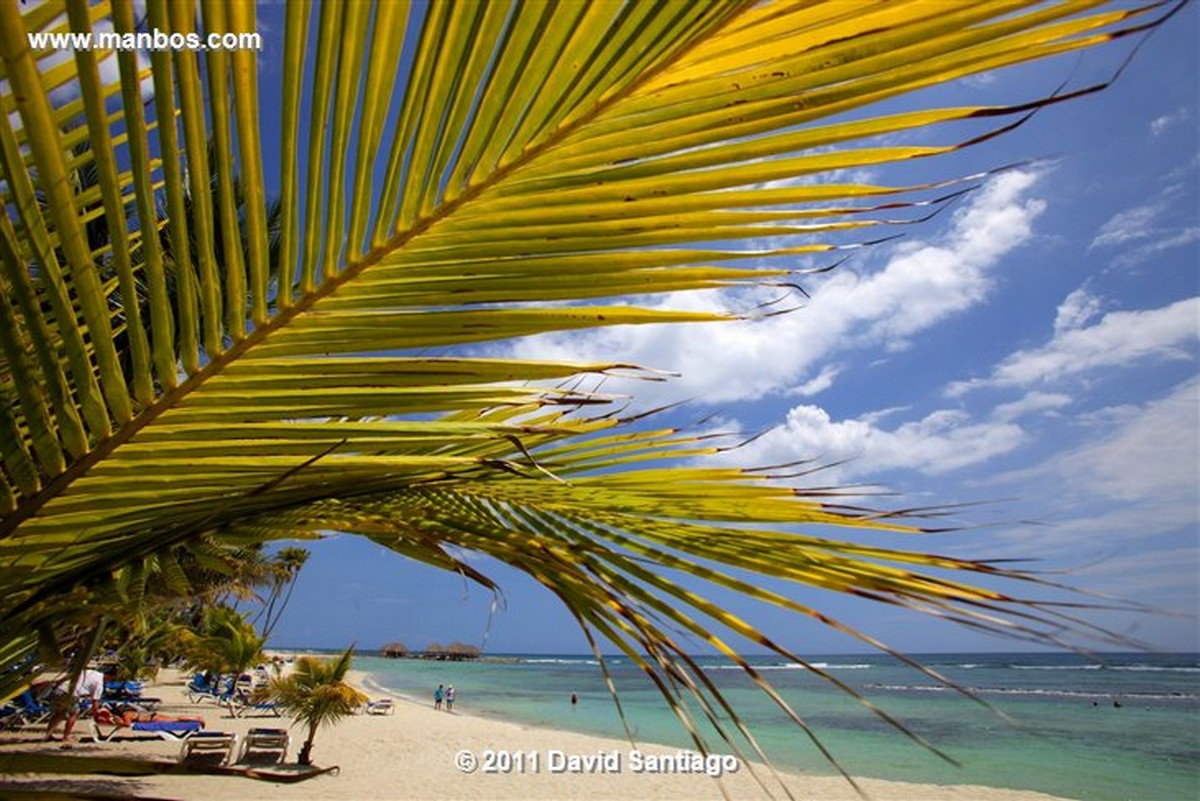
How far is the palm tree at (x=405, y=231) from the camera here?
726mm

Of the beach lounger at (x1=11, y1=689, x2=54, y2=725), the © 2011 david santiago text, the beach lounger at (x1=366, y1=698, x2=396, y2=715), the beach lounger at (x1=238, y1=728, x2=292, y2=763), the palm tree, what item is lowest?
the beach lounger at (x1=366, y1=698, x2=396, y2=715)

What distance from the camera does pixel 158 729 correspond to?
15336mm

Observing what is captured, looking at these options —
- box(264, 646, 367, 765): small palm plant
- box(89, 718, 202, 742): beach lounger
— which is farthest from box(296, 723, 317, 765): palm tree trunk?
box(89, 718, 202, 742): beach lounger

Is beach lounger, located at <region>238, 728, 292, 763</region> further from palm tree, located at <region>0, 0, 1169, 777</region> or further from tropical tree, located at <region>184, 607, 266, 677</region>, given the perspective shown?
palm tree, located at <region>0, 0, 1169, 777</region>

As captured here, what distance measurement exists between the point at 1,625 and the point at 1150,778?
25.2 metres

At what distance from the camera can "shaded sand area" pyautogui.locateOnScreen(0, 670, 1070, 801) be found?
462 inches

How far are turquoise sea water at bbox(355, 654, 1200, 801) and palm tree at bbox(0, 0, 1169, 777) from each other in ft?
9.89

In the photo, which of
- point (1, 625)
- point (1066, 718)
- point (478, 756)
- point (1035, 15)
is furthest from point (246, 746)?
point (1066, 718)

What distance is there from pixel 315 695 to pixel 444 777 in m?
3.71

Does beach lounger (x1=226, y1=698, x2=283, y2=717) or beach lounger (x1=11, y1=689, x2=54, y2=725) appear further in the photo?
beach lounger (x1=226, y1=698, x2=283, y2=717)

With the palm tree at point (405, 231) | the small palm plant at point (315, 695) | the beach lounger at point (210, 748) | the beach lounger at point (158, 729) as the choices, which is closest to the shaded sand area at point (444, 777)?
the beach lounger at point (158, 729)

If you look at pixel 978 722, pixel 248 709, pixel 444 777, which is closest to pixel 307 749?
pixel 444 777

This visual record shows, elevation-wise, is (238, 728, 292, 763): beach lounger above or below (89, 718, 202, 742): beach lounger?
above

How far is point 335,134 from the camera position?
80cm
